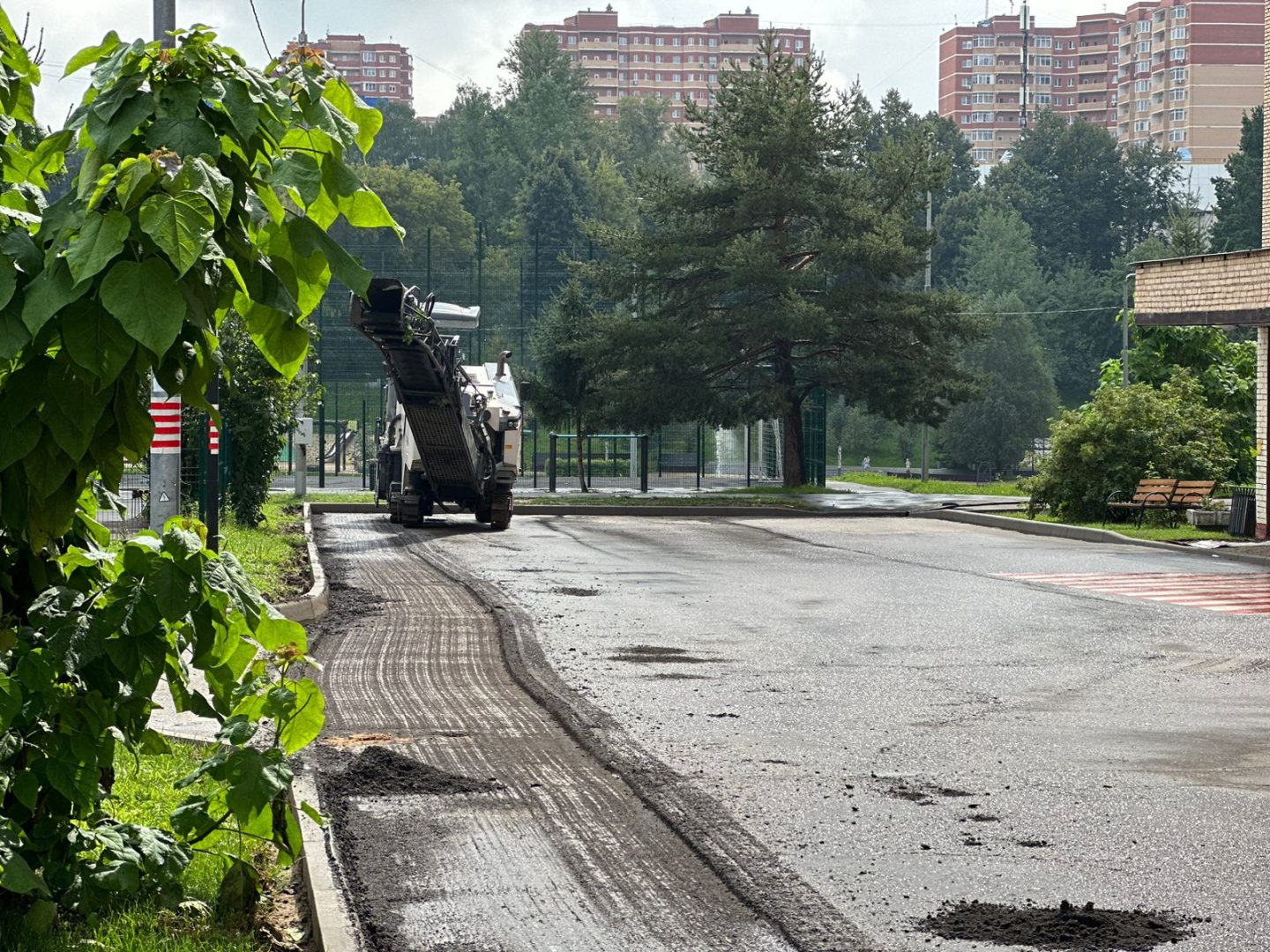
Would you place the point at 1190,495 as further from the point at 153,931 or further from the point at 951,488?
the point at 153,931

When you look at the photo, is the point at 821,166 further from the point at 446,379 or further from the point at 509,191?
the point at 509,191

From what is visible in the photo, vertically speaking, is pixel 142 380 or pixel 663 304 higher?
pixel 663 304

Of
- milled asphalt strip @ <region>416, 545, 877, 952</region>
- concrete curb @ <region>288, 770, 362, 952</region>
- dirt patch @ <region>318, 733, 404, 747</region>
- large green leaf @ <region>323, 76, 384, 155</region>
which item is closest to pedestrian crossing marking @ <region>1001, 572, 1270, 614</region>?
milled asphalt strip @ <region>416, 545, 877, 952</region>

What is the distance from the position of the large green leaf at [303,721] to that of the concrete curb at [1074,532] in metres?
21.4

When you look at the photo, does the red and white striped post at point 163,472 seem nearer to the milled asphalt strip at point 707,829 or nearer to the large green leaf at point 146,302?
the milled asphalt strip at point 707,829

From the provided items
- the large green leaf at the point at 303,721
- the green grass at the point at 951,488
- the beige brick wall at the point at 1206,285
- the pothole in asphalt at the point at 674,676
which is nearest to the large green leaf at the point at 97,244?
the large green leaf at the point at 303,721

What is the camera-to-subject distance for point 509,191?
409 ft

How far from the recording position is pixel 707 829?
300 inches

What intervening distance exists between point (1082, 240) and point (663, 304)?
72452mm

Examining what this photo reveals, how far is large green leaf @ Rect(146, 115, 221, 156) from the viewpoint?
13.6 ft

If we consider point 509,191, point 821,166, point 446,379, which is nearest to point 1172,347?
point 821,166

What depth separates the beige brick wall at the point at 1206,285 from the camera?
91.0 feet

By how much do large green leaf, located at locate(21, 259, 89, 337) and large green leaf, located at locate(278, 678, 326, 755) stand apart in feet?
6.12

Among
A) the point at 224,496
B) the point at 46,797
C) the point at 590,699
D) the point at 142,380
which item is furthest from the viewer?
the point at 224,496
